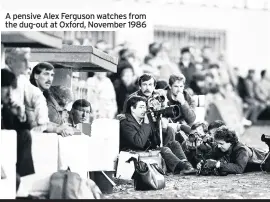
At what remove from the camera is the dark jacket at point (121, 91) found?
675cm

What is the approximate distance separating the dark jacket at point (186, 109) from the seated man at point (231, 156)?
0.72 ft

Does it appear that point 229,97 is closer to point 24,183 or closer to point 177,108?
point 177,108

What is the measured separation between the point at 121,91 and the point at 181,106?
2.24ft

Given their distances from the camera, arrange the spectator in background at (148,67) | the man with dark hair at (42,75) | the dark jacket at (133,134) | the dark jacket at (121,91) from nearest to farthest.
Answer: the man with dark hair at (42,75)
the dark jacket at (133,134)
the dark jacket at (121,91)
the spectator in background at (148,67)

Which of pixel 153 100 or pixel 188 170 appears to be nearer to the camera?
pixel 153 100

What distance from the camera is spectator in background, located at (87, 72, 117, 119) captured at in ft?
22.4

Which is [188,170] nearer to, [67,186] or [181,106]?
[181,106]

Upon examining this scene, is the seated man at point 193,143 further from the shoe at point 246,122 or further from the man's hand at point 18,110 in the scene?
the shoe at point 246,122

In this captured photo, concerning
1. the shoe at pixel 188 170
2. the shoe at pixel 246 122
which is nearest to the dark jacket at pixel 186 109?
the shoe at pixel 188 170

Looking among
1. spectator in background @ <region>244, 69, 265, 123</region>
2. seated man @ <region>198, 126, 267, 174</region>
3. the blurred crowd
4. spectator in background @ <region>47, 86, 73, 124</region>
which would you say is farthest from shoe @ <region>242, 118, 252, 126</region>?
spectator in background @ <region>47, 86, 73, 124</region>

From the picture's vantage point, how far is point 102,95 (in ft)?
24.2

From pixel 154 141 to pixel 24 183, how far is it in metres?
1.25

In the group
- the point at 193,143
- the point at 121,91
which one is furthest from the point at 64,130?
the point at 121,91

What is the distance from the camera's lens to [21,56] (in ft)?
17.1
